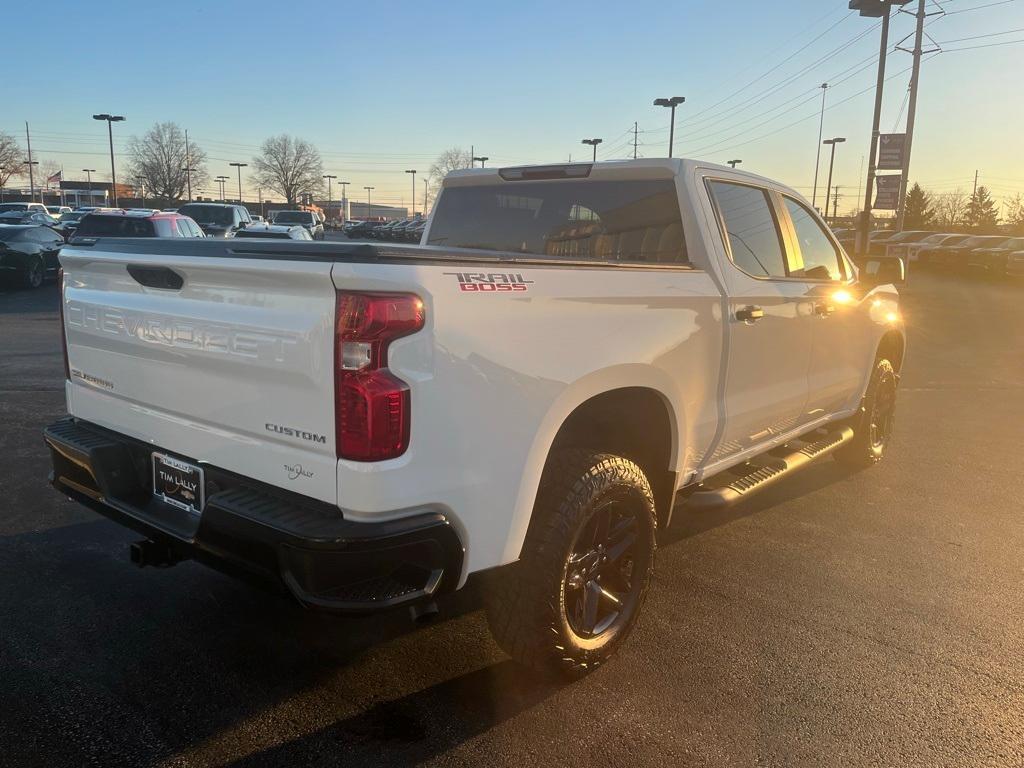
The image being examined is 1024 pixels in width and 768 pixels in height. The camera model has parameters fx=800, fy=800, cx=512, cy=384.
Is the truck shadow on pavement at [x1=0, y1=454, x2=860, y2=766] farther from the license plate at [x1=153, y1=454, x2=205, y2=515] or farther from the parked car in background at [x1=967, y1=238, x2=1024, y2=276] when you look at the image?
the parked car in background at [x1=967, y1=238, x2=1024, y2=276]

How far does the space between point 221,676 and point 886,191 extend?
1149 inches

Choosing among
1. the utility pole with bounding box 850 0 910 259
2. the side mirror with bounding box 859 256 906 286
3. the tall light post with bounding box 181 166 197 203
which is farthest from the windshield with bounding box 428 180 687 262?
the tall light post with bounding box 181 166 197 203

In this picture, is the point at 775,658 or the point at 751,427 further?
the point at 751,427

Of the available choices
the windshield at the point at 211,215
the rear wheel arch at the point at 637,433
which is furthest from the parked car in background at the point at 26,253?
the rear wheel arch at the point at 637,433

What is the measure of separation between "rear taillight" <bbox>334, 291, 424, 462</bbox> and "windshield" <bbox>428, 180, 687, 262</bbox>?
1.66 meters

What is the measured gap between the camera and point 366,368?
7.40 feet

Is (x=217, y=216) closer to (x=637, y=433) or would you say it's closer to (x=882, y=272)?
(x=882, y=272)

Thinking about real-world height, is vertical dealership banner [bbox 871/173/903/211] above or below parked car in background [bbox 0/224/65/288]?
above

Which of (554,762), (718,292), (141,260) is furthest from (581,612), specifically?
(141,260)

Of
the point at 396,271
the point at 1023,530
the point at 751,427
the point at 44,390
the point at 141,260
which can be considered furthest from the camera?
the point at 44,390

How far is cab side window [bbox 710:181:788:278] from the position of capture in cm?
403

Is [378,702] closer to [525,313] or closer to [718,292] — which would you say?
[525,313]

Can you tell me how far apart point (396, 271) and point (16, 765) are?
6.45 ft

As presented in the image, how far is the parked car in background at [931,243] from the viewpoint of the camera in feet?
115
